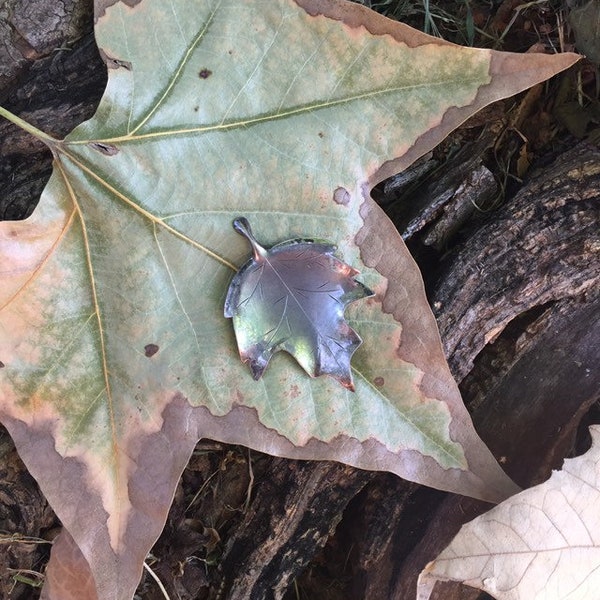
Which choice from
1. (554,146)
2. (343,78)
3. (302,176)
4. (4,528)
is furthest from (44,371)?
(554,146)

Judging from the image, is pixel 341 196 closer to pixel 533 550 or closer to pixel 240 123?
pixel 240 123

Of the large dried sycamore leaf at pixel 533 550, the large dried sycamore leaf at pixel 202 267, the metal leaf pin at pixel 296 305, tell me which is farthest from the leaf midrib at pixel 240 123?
the large dried sycamore leaf at pixel 533 550

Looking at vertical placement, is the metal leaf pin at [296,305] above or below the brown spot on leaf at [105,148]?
below

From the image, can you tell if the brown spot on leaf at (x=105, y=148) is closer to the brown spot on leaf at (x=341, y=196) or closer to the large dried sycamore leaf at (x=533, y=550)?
the brown spot on leaf at (x=341, y=196)

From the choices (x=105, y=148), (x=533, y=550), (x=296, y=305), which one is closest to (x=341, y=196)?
(x=296, y=305)

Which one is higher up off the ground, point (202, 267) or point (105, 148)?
point (105, 148)
